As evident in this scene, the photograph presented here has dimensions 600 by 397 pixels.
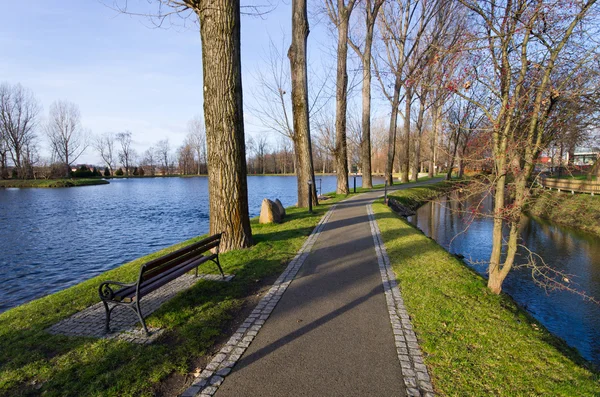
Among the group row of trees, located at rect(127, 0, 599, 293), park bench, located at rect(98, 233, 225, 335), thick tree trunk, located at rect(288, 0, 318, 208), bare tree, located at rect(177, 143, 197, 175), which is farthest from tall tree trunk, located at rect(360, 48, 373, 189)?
bare tree, located at rect(177, 143, 197, 175)

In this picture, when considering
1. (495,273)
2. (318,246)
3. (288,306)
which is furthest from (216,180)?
(495,273)

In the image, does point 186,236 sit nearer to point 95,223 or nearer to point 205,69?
point 95,223

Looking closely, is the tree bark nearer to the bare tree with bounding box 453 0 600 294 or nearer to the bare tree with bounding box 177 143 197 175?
the bare tree with bounding box 453 0 600 294

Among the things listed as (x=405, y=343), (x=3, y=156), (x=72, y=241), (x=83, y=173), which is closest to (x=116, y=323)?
(x=405, y=343)

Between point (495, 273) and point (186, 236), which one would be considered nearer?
point (495, 273)

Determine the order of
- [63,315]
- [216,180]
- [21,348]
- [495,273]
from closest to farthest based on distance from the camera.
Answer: [21,348] < [63,315] < [495,273] < [216,180]

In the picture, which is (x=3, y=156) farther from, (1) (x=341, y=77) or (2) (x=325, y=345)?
(2) (x=325, y=345)

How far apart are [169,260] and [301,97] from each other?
1023cm

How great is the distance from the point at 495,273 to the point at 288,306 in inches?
124

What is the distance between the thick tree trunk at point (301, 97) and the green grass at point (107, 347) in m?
8.47

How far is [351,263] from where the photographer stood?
6238 millimetres

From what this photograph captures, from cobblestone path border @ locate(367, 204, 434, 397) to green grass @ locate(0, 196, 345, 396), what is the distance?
1.90 meters

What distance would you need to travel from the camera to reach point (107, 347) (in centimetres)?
333

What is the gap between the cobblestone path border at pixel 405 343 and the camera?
2.74 metres
